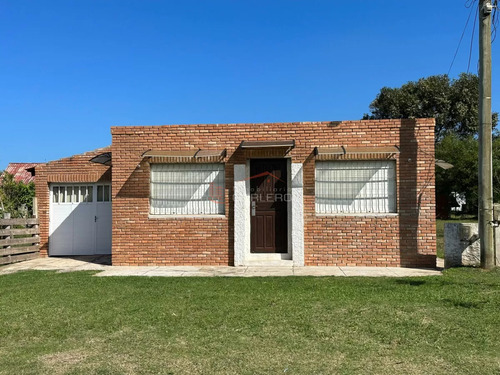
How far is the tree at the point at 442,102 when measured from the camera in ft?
102

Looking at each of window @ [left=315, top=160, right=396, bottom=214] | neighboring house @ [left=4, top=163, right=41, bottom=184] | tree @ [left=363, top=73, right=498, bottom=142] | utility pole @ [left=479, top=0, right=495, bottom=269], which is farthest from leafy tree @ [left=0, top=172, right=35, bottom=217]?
tree @ [left=363, top=73, right=498, bottom=142]

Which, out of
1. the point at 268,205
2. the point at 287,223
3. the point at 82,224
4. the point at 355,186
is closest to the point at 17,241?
the point at 82,224

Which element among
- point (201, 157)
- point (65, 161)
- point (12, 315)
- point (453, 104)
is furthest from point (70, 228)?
point (453, 104)

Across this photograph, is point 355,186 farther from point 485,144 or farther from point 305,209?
point 485,144

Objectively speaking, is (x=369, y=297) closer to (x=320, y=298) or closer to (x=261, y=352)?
(x=320, y=298)

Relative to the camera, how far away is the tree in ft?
102

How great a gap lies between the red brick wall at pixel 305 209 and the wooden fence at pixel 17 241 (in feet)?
10.1

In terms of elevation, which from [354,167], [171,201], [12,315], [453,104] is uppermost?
[453,104]

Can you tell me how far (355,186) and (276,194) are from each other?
189cm

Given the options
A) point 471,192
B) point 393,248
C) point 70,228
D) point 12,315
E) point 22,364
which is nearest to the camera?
point 22,364

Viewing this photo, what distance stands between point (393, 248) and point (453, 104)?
88.7 feet

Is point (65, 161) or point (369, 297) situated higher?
point (65, 161)

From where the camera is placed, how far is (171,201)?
9.91 meters

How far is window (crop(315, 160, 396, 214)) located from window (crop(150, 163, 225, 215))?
2.47 meters
